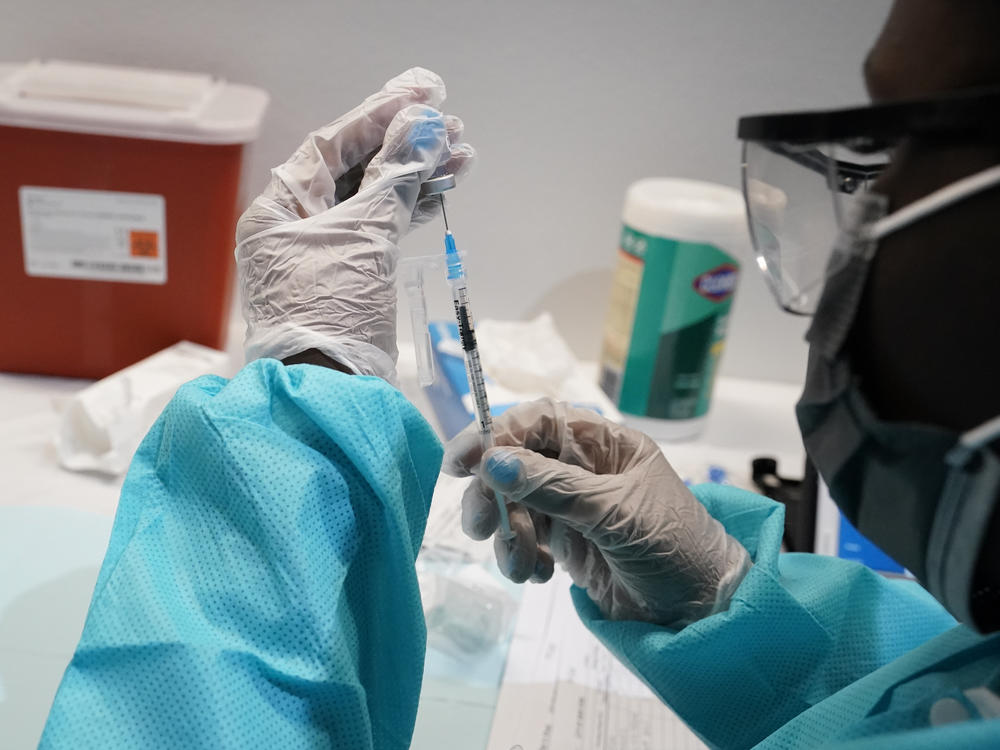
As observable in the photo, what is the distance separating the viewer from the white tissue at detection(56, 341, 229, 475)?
115 cm

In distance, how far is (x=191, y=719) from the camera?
0.53 m

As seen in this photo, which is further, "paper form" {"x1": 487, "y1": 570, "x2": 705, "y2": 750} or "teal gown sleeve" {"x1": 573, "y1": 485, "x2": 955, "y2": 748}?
"paper form" {"x1": 487, "y1": 570, "x2": 705, "y2": 750}

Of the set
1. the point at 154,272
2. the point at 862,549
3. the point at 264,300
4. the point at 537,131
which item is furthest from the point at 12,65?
the point at 862,549

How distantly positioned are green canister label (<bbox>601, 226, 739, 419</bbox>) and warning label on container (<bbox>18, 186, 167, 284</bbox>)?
704 mm

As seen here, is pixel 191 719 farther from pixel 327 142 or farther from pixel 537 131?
pixel 537 131

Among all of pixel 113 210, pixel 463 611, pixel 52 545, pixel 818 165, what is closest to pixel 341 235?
pixel 818 165

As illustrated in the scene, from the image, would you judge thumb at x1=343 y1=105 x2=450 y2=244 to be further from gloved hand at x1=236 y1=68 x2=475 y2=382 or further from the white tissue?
the white tissue

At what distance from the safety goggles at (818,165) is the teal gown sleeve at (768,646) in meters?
0.26

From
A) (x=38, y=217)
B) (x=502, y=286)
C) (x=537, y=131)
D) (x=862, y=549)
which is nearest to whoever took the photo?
(x=862, y=549)

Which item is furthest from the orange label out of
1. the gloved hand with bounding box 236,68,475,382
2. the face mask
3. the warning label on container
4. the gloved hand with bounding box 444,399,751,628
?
the face mask

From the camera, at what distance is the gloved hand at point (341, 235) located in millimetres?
694

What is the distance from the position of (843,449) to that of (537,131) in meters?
0.95

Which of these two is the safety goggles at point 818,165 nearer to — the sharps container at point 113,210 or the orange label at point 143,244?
the sharps container at point 113,210

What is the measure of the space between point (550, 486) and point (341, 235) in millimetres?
261
